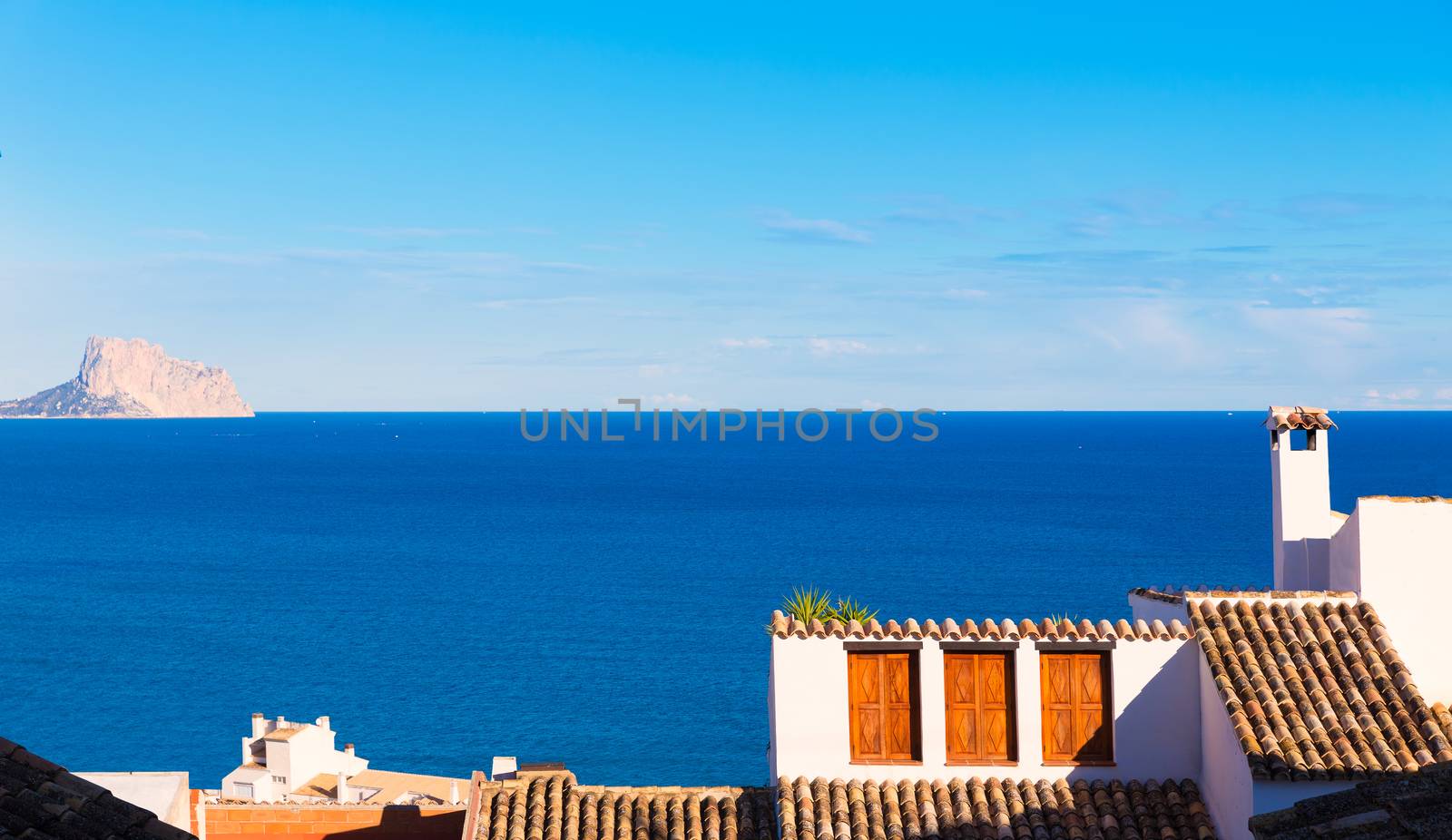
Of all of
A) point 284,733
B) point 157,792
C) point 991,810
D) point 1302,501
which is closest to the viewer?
point 157,792

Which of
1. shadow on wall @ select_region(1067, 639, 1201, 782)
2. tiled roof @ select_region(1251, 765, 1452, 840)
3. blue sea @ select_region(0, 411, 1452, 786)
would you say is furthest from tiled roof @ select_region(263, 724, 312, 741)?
tiled roof @ select_region(1251, 765, 1452, 840)

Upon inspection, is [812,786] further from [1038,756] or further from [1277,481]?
[1277,481]

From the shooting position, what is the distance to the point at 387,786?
31.6 meters

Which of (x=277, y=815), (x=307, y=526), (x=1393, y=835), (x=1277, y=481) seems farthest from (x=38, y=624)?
(x=1393, y=835)

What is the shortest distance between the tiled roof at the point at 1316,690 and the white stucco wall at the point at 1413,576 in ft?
1.42

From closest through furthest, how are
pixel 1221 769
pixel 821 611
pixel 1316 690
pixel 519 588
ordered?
pixel 1316 690, pixel 1221 769, pixel 821 611, pixel 519 588

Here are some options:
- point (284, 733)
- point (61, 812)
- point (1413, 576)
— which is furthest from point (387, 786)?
point (61, 812)

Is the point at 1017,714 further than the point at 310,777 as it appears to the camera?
No

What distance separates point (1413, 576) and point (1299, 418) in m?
2.36

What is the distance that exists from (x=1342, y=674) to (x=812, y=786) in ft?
18.6

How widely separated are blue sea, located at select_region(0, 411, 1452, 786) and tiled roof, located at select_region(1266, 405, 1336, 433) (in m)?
28.2

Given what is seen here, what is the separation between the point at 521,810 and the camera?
13.8m

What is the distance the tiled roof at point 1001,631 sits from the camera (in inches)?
547

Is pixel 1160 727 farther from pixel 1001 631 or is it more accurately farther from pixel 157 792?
pixel 157 792
